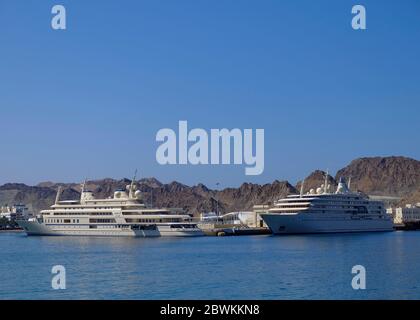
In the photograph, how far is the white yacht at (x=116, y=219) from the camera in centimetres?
6216

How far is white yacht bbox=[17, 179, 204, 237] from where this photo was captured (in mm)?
62156

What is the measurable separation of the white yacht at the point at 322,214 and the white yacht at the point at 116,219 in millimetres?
8572

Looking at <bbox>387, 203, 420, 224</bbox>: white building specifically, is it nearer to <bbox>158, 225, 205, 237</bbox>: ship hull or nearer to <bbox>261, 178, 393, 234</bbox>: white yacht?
<bbox>261, 178, 393, 234</bbox>: white yacht

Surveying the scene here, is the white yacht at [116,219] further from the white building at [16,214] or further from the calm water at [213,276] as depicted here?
the white building at [16,214]

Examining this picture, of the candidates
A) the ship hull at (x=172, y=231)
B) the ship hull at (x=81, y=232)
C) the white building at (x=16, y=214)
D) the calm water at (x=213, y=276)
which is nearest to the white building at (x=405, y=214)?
the ship hull at (x=172, y=231)

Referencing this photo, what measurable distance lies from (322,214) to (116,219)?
20457 millimetres

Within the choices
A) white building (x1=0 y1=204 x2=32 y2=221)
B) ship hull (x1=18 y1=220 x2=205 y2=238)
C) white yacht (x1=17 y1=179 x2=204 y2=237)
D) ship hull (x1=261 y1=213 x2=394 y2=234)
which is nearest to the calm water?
ship hull (x1=18 y1=220 x2=205 y2=238)

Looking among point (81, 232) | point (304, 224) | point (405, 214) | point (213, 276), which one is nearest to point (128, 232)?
point (81, 232)

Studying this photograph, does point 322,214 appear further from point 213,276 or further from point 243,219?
point 213,276

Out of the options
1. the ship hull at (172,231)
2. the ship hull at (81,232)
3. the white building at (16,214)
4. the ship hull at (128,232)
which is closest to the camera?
the ship hull at (172,231)

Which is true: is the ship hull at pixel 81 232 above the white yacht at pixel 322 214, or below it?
below
